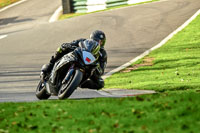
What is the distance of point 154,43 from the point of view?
21.4 m

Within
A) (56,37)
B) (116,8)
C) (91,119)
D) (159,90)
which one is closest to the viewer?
(91,119)

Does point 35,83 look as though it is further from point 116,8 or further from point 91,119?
point 116,8

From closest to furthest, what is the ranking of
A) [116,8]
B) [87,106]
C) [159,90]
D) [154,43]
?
[87,106] < [159,90] < [154,43] < [116,8]

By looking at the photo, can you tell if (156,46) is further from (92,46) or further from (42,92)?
(92,46)

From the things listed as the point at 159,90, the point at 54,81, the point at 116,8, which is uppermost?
the point at 54,81

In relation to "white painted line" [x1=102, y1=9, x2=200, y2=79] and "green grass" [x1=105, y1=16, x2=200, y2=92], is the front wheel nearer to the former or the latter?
"green grass" [x1=105, y1=16, x2=200, y2=92]

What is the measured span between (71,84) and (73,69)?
33cm

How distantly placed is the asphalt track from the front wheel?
408 centimetres

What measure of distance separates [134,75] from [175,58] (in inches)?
105

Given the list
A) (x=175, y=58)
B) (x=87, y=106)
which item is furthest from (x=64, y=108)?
(x=175, y=58)

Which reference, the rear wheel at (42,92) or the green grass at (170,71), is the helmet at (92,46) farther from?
the green grass at (170,71)

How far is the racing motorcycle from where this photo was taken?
9672 mm

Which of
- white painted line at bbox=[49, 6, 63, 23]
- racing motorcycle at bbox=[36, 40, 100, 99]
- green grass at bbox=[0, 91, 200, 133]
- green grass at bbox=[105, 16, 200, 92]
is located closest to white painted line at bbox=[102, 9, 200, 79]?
green grass at bbox=[105, 16, 200, 92]

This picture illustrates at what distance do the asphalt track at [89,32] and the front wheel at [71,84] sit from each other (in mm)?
4079
